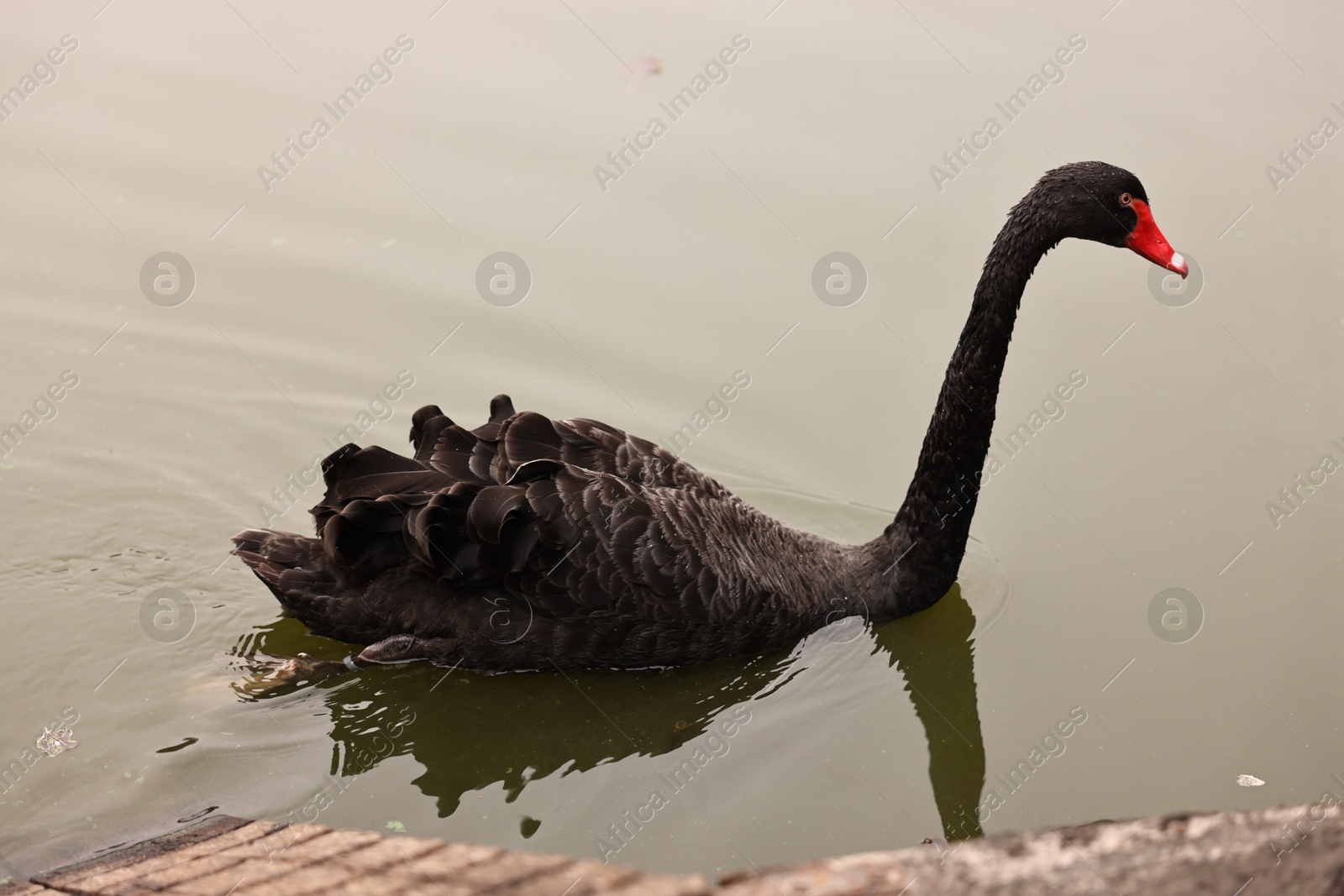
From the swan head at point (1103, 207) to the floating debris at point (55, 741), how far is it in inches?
178

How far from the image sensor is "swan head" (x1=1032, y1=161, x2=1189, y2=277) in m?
5.12

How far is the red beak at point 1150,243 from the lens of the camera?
522 centimetres

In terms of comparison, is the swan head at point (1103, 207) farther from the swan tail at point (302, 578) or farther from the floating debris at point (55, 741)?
the floating debris at point (55, 741)

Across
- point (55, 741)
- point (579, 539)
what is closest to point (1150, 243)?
point (579, 539)

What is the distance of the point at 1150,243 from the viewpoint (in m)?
5.27

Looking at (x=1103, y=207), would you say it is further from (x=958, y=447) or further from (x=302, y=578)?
(x=302, y=578)

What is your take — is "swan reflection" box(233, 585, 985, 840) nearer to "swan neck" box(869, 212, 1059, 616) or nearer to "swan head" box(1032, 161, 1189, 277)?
"swan neck" box(869, 212, 1059, 616)

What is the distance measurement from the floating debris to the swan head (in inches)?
178

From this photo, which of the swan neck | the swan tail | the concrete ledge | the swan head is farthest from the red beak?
the swan tail

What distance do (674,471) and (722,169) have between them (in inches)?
151

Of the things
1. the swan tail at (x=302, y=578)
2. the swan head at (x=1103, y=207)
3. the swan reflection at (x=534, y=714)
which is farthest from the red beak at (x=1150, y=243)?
the swan tail at (x=302, y=578)

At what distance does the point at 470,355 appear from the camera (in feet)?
23.2

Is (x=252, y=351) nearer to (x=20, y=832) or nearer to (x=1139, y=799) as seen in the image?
(x=20, y=832)

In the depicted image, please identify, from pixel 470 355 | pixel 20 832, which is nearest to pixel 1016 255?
pixel 470 355
